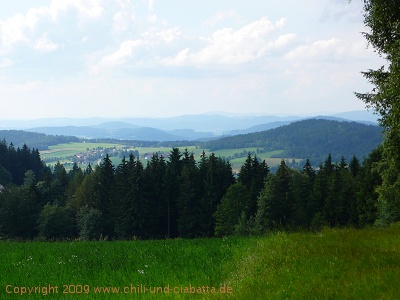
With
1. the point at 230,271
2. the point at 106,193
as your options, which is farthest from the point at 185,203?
the point at 230,271

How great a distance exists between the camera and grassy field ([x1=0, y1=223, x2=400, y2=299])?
7.37m

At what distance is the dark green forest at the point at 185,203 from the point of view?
67188 mm

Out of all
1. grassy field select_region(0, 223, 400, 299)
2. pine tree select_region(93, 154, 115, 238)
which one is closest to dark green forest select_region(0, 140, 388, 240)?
pine tree select_region(93, 154, 115, 238)

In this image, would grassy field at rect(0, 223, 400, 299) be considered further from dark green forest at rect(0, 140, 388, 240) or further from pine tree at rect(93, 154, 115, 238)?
pine tree at rect(93, 154, 115, 238)

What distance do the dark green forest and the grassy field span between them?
4894 cm

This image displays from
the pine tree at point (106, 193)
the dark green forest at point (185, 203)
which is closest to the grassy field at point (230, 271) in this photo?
the dark green forest at point (185, 203)

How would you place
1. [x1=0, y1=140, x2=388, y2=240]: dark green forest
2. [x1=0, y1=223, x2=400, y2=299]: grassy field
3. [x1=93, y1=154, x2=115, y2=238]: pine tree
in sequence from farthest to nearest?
[x1=93, y1=154, x2=115, y2=238]: pine tree
[x1=0, y1=140, x2=388, y2=240]: dark green forest
[x1=0, y1=223, x2=400, y2=299]: grassy field

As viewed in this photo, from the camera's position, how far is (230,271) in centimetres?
975

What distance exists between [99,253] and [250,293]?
7482 millimetres

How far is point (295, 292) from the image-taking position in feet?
23.3

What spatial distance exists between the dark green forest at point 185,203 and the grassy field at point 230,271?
4894cm

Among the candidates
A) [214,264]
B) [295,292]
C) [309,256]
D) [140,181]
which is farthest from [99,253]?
[140,181]

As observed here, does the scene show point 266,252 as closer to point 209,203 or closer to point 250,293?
point 250,293

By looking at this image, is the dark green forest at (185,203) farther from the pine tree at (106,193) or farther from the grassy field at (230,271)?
the grassy field at (230,271)
